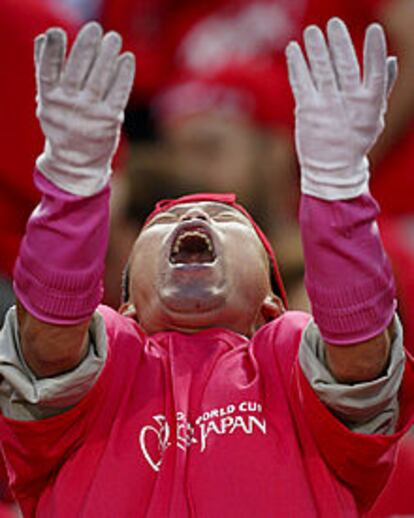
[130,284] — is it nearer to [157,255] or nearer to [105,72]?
[157,255]

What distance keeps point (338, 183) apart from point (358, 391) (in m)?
0.19

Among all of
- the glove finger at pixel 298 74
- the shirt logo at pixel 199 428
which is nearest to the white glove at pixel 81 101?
the glove finger at pixel 298 74

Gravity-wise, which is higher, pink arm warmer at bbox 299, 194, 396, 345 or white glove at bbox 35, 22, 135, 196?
white glove at bbox 35, 22, 135, 196

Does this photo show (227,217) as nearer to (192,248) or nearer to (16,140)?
(192,248)

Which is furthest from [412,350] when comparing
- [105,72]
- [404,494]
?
[105,72]

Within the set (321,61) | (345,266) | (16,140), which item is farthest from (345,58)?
(16,140)

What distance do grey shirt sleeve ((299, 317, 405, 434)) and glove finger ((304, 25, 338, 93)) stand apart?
9.0 inches

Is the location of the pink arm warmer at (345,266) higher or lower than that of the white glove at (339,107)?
lower

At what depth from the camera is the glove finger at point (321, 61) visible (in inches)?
43.3

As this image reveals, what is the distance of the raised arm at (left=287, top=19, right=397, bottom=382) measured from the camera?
1.10 m

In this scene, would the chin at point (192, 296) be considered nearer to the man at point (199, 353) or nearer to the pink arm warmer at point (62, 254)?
the man at point (199, 353)

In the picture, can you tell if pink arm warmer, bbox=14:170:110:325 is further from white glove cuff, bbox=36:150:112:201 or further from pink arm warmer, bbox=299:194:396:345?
pink arm warmer, bbox=299:194:396:345

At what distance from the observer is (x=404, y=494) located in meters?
1.80

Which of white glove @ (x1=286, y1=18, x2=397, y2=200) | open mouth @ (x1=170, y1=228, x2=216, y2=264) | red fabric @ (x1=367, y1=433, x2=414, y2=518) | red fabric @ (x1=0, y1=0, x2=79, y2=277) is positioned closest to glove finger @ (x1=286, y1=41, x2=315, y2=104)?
white glove @ (x1=286, y1=18, x2=397, y2=200)
